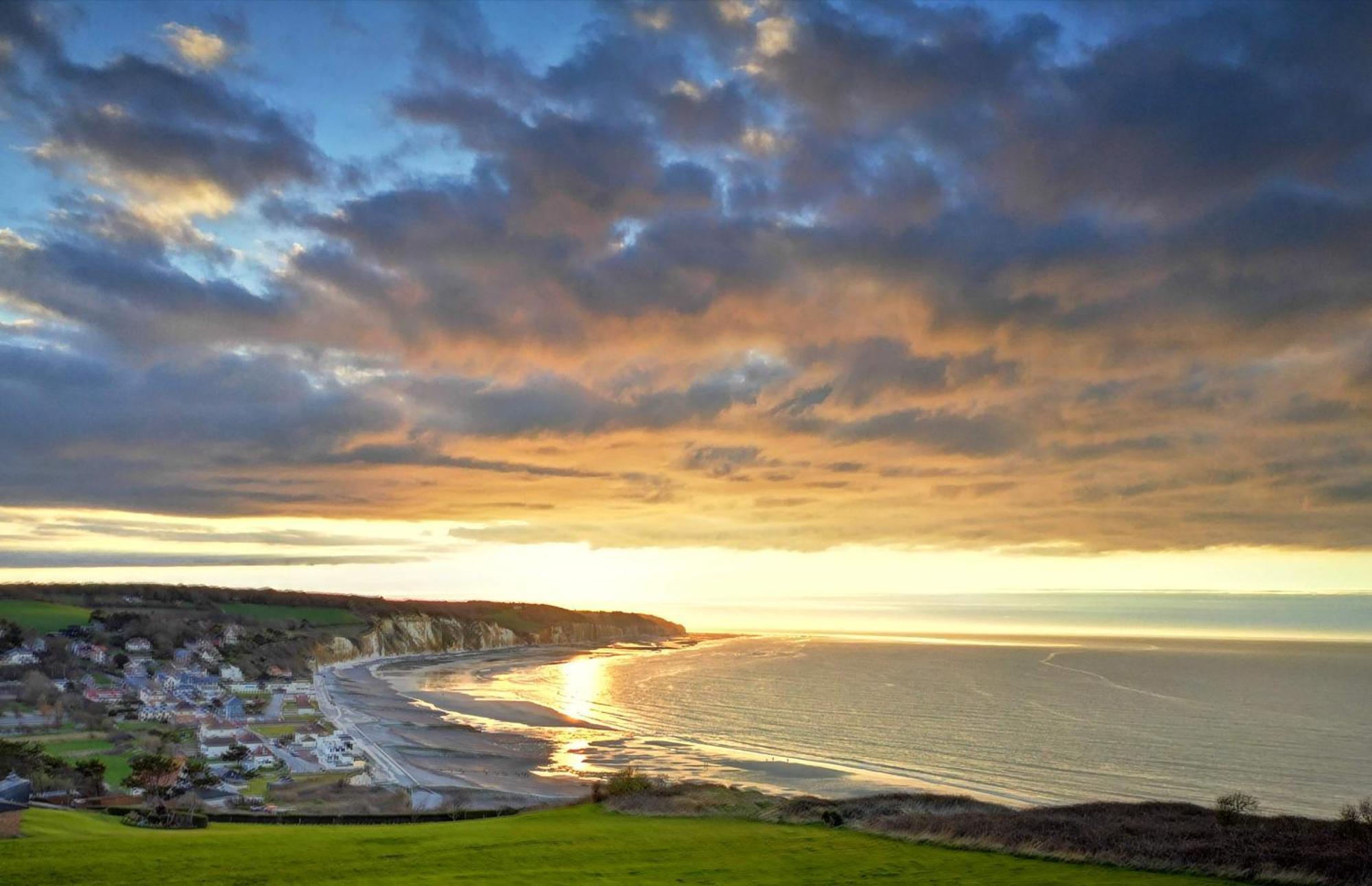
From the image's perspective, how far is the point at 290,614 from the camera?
16600 centimetres

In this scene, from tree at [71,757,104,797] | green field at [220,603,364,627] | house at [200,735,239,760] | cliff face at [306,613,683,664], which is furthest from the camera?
green field at [220,603,364,627]

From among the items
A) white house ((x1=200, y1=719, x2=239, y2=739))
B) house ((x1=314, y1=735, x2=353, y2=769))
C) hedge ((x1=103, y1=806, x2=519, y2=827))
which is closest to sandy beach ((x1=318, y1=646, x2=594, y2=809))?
house ((x1=314, y1=735, x2=353, y2=769))

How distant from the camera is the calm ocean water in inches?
2004

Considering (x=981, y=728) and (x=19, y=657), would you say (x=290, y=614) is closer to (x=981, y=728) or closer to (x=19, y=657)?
(x=19, y=657)

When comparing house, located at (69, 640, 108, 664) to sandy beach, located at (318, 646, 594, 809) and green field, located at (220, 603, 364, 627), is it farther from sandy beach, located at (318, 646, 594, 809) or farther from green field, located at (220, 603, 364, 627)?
green field, located at (220, 603, 364, 627)

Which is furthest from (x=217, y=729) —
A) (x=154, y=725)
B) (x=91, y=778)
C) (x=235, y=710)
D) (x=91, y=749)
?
(x=91, y=778)

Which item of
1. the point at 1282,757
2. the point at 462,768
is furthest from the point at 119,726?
the point at 1282,757

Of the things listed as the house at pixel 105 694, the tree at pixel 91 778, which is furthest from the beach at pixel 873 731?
the house at pixel 105 694

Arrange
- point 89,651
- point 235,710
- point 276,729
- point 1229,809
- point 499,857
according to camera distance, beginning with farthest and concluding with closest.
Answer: point 89,651
point 235,710
point 276,729
point 1229,809
point 499,857

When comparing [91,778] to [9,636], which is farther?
[9,636]

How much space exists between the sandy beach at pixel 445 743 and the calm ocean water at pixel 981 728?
13.3 ft

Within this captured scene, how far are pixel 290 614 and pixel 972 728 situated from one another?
140m

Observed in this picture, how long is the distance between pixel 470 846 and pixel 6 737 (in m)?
51.7

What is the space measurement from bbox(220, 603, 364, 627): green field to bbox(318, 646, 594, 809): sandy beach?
47.8m
